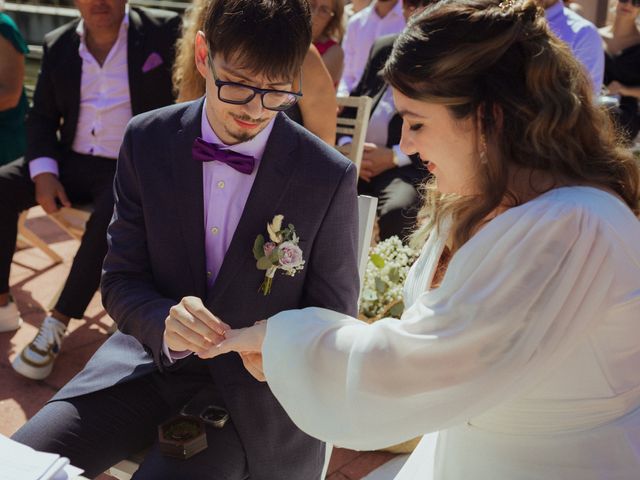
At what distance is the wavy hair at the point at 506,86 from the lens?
1476 millimetres

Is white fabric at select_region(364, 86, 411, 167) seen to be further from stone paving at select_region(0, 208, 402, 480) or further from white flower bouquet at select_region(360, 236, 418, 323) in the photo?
stone paving at select_region(0, 208, 402, 480)

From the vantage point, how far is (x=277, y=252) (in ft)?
6.23

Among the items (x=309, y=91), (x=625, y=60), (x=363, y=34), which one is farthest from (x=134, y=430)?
(x=625, y=60)

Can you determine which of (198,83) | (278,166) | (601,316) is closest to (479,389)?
(601,316)

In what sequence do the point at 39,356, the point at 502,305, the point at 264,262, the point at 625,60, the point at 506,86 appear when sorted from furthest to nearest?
the point at 625,60 < the point at 39,356 < the point at 264,262 < the point at 506,86 < the point at 502,305

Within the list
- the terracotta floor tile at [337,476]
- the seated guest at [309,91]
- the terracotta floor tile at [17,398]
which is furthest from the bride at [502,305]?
the terracotta floor tile at [17,398]

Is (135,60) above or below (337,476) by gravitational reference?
above

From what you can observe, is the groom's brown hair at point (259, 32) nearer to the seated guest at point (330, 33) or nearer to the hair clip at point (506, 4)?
the hair clip at point (506, 4)

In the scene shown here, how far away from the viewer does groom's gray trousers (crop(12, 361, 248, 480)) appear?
5.89 feet

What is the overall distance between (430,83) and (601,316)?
555mm

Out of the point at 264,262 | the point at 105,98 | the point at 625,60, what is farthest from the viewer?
the point at 625,60

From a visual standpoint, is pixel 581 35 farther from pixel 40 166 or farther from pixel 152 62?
pixel 40 166

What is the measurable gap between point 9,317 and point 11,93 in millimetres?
1276

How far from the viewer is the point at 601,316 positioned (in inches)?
56.2
